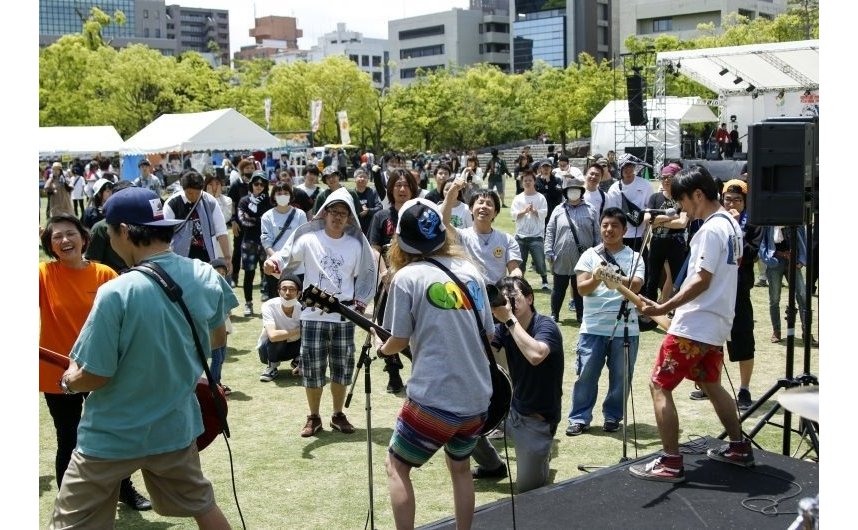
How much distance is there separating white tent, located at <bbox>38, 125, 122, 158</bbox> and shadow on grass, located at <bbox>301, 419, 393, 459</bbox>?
26746 mm

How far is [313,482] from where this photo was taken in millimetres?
6016

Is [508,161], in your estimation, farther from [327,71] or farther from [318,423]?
[318,423]

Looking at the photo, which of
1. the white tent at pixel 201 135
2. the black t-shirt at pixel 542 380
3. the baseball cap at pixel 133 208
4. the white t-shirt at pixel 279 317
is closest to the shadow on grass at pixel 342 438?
the black t-shirt at pixel 542 380

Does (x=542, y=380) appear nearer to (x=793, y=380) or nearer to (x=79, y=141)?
(x=793, y=380)

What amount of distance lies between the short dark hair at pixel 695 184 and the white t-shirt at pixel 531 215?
22.0ft

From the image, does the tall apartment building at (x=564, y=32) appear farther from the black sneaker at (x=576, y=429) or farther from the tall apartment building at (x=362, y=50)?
the black sneaker at (x=576, y=429)

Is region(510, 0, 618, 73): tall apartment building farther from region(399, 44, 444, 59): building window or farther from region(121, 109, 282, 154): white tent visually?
region(121, 109, 282, 154): white tent

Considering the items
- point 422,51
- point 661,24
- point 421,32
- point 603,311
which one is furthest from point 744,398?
point 421,32

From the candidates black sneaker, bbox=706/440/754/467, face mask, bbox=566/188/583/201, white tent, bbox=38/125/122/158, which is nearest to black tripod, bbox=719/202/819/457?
black sneaker, bbox=706/440/754/467

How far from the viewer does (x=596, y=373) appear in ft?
22.6

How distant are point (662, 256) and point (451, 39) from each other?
11932 centimetres

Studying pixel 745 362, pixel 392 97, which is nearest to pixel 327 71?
pixel 392 97

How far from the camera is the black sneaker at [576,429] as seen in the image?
6.92 metres

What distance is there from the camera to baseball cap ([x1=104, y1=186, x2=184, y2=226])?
376 centimetres
